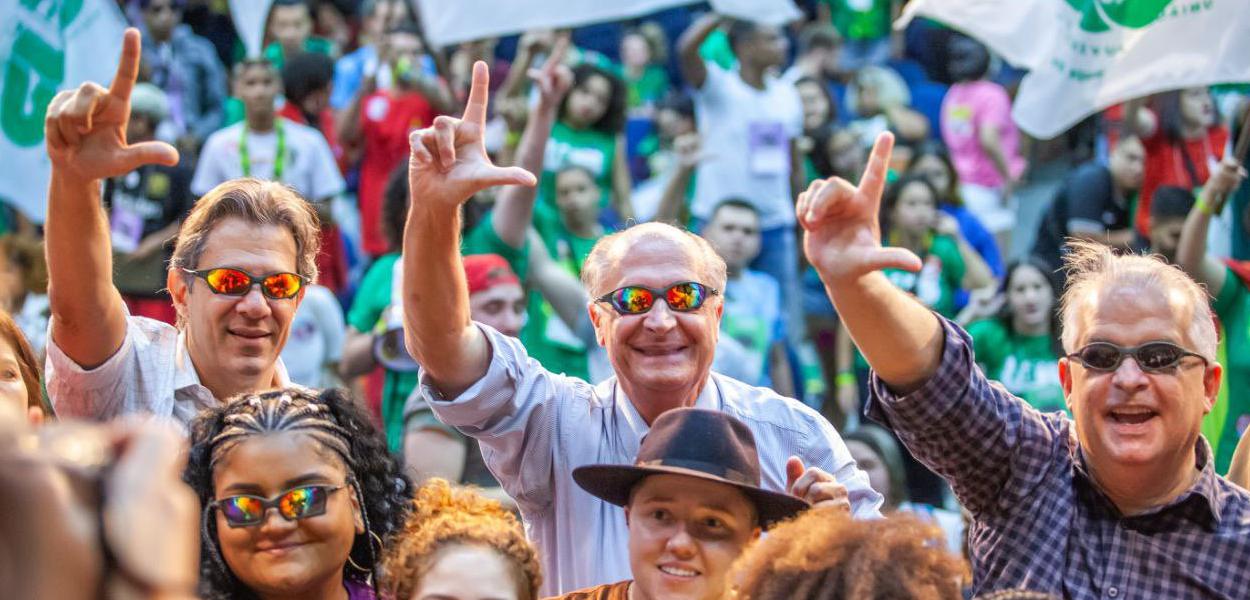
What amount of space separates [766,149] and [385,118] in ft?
6.62

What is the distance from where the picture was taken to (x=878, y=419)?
356 cm

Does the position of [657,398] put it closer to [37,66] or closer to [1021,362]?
[1021,362]

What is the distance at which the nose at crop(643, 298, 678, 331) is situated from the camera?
13.1 ft

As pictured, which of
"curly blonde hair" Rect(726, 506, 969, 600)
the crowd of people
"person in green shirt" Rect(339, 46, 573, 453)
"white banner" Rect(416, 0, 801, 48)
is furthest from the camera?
"white banner" Rect(416, 0, 801, 48)

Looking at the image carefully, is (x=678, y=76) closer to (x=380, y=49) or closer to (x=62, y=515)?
(x=380, y=49)

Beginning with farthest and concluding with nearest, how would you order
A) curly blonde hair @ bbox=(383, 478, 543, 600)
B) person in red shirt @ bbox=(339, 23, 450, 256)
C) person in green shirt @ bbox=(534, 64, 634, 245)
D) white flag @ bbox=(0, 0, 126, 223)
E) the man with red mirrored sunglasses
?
person in red shirt @ bbox=(339, 23, 450, 256) → person in green shirt @ bbox=(534, 64, 634, 245) → white flag @ bbox=(0, 0, 126, 223) → the man with red mirrored sunglasses → curly blonde hair @ bbox=(383, 478, 543, 600)

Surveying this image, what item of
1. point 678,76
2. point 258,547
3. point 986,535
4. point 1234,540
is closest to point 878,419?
point 986,535

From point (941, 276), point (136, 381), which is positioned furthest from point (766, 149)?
point (136, 381)

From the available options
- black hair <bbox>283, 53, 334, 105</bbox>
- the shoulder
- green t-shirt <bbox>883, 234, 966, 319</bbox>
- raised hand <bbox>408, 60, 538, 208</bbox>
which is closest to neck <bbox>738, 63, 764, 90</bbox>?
green t-shirt <bbox>883, 234, 966, 319</bbox>

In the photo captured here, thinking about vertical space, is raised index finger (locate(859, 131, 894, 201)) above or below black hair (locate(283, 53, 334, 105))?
below

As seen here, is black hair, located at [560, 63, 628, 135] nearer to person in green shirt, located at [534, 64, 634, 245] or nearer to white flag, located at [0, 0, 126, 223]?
person in green shirt, located at [534, 64, 634, 245]

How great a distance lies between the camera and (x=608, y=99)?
350 inches

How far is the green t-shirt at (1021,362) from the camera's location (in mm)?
7617

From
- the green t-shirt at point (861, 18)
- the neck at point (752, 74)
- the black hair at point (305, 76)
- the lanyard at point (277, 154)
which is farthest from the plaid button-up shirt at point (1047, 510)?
the green t-shirt at point (861, 18)
